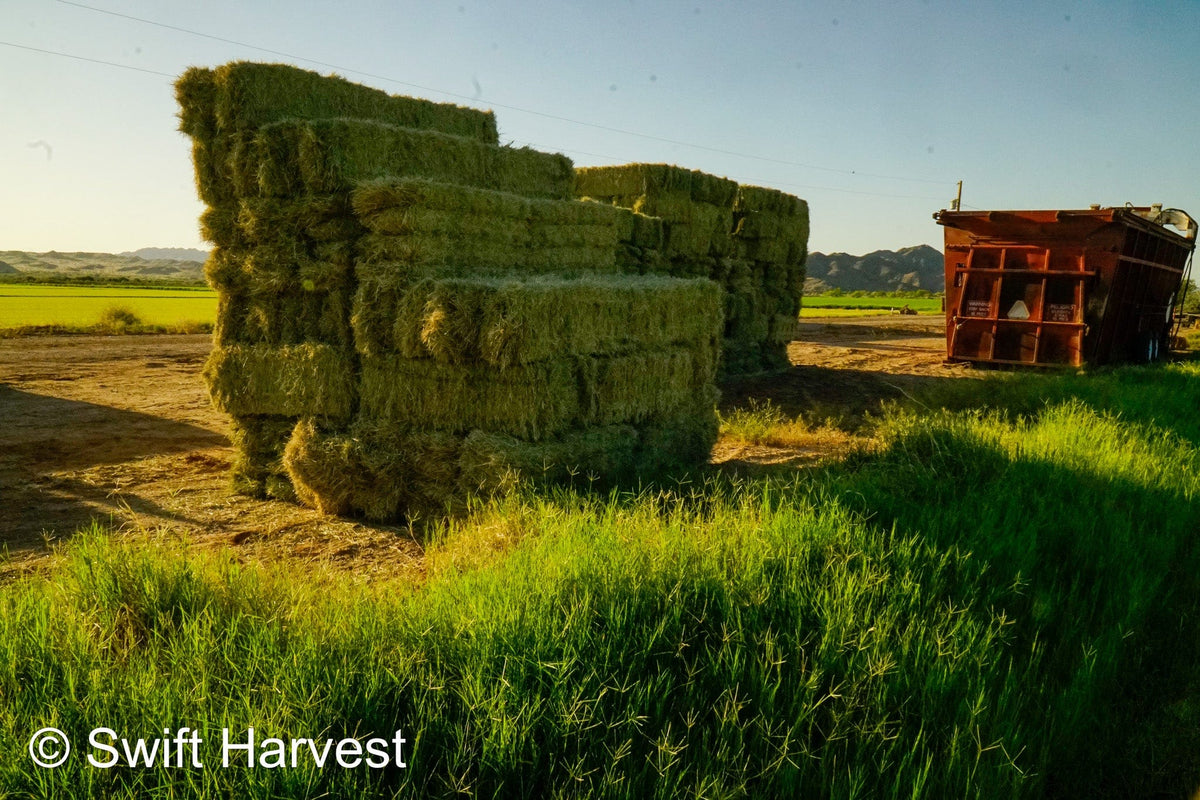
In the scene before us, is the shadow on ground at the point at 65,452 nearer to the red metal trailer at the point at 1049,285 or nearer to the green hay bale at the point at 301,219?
the green hay bale at the point at 301,219

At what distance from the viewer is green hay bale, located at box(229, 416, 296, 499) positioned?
7.45m

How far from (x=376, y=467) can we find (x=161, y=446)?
4.09 meters

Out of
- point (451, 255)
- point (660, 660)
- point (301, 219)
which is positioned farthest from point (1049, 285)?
point (660, 660)

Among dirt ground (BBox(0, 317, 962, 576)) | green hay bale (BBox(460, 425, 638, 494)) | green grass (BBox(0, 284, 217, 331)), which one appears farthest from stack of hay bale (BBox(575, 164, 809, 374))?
green grass (BBox(0, 284, 217, 331))

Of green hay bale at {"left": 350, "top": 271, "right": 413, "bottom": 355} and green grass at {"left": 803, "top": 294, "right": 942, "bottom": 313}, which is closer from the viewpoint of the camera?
green hay bale at {"left": 350, "top": 271, "right": 413, "bottom": 355}

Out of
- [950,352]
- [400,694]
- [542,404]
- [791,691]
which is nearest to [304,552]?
[542,404]

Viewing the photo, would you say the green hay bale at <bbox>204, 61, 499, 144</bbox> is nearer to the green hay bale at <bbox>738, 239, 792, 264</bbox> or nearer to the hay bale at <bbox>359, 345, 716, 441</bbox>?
the hay bale at <bbox>359, 345, 716, 441</bbox>

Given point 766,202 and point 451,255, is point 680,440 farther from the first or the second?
point 766,202

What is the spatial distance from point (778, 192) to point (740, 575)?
1522 centimetres

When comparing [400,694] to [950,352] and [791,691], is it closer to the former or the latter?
[791,691]

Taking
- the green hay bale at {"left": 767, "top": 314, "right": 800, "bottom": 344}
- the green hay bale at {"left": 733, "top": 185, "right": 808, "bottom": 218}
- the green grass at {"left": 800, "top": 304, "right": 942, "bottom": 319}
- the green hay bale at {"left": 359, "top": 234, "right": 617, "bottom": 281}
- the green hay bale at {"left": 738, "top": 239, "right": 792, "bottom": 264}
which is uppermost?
the green hay bale at {"left": 733, "top": 185, "right": 808, "bottom": 218}

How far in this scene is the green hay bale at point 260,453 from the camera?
7.45m

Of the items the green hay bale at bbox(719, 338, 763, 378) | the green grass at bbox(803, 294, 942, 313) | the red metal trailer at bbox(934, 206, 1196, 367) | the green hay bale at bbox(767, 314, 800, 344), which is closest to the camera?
the red metal trailer at bbox(934, 206, 1196, 367)

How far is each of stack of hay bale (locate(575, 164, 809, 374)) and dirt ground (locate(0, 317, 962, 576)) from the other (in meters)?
1.07
